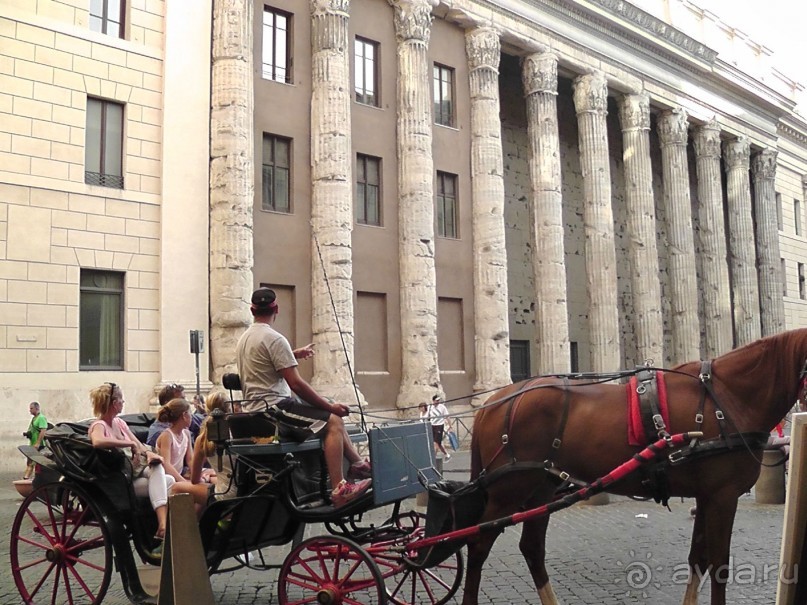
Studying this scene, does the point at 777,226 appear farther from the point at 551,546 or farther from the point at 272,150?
the point at 551,546

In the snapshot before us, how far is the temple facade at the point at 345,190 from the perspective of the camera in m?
15.5

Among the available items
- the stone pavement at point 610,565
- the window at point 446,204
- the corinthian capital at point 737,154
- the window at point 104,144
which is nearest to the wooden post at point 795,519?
the stone pavement at point 610,565

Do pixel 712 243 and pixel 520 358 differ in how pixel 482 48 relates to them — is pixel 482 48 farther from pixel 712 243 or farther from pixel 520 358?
pixel 712 243

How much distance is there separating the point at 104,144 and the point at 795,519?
53.2ft

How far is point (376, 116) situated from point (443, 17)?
14.2ft

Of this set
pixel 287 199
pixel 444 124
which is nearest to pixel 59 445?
pixel 287 199

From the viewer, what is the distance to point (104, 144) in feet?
53.9

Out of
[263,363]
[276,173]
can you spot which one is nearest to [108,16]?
[276,173]

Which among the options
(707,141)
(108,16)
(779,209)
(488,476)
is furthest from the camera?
(779,209)

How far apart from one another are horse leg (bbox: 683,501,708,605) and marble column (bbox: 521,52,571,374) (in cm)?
1875

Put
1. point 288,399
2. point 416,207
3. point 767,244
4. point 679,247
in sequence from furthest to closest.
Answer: point 767,244 → point 679,247 → point 416,207 → point 288,399

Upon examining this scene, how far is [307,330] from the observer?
62.8 feet

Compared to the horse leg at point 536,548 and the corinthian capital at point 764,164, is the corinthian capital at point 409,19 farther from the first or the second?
the corinthian capital at point 764,164

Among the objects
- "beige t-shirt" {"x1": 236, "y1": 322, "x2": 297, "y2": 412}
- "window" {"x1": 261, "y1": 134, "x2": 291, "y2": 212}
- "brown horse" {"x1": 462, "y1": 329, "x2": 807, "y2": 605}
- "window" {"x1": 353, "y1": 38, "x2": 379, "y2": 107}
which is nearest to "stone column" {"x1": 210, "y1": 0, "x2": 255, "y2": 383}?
"window" {"x1": 261, "y1": 134, "x2": 291, "y2": 212}
